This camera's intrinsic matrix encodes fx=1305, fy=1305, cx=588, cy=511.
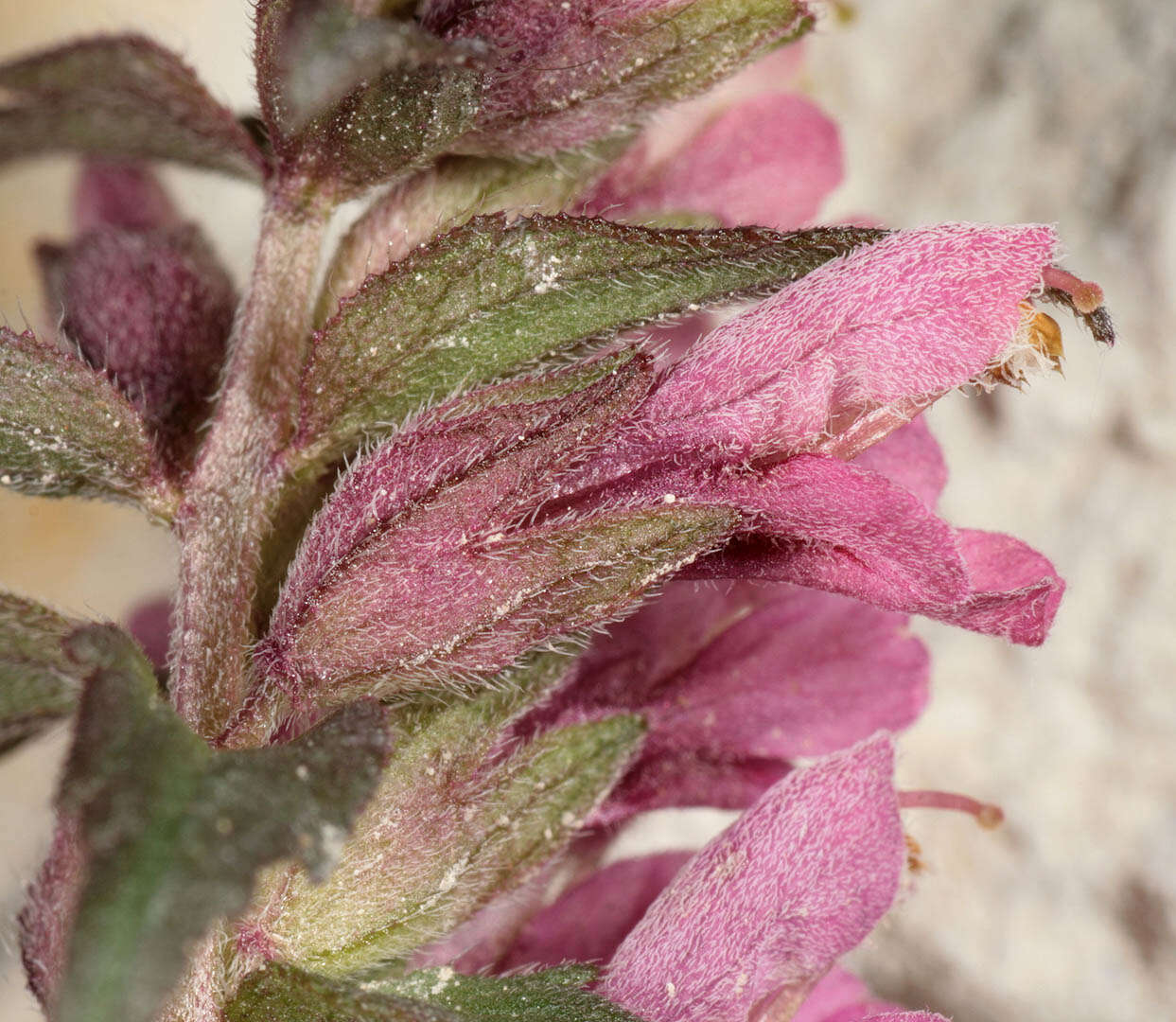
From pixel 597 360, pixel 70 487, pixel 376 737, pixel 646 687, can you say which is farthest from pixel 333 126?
pixel 646 687

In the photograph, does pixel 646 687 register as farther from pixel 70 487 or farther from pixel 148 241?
pixel 148 241

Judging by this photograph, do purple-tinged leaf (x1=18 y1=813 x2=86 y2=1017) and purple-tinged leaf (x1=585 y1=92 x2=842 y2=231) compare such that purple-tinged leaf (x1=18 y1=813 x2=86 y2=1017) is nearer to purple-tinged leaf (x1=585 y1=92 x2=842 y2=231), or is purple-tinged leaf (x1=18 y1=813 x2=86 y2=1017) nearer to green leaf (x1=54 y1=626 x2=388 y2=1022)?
green leaf (x1=54 y1=626 x2=388 y2=1022)

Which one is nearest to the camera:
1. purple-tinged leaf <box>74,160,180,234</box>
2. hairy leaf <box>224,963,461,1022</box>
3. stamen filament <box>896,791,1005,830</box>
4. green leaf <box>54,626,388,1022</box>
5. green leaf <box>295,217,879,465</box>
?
green leaf <box>54,626,388,1022</box>

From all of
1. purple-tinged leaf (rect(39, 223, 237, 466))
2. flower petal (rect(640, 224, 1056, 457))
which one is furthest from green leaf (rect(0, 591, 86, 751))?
flower petal (rect(640, 224, 1056, 457))

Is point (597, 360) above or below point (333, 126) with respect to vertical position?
below

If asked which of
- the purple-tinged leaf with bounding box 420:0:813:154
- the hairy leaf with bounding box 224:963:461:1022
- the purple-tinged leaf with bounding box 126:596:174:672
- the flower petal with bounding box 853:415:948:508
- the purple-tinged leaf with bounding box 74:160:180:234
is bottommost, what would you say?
the purple-tinged leaf with bounding box 126:596:174:672

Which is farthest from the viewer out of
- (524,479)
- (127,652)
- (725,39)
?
(725,39)
